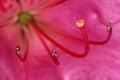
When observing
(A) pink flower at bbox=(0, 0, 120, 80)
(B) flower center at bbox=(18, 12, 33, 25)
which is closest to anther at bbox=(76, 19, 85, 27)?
(A) pink flower at bbox=(0, 0, 120, 80)

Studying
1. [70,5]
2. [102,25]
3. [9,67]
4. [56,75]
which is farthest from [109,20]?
[9,67]

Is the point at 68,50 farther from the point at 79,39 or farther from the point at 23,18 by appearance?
the point at 23,18

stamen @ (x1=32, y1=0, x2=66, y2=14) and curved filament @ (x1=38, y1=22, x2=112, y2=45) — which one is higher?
stamen @ (x1=32, y1=0, x2=66, y2=14)

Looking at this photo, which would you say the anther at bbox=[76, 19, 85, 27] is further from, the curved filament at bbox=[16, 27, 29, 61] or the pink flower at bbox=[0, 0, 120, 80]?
the curved filament at bbox=[16, 27, 29, 61]

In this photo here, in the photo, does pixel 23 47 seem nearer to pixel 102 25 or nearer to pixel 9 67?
pixel 9 67

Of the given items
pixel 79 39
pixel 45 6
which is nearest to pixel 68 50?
pixel 79 39

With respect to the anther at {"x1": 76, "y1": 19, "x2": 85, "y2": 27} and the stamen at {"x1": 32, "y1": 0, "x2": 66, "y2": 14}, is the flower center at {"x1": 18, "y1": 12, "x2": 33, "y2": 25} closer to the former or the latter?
the stamen at {"x1": 32, "y1": 0, "x2": 66, "y2": 14}

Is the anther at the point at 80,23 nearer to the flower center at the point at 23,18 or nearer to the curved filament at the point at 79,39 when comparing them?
the curved filament at the point at 79,39

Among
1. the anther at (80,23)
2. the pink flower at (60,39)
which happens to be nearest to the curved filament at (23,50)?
the pink flower at (60,39)

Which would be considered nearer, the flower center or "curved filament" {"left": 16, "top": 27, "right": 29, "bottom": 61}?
"curved filament" {"left": 16, "top": 27, "right": 29, "bottom": 61}
